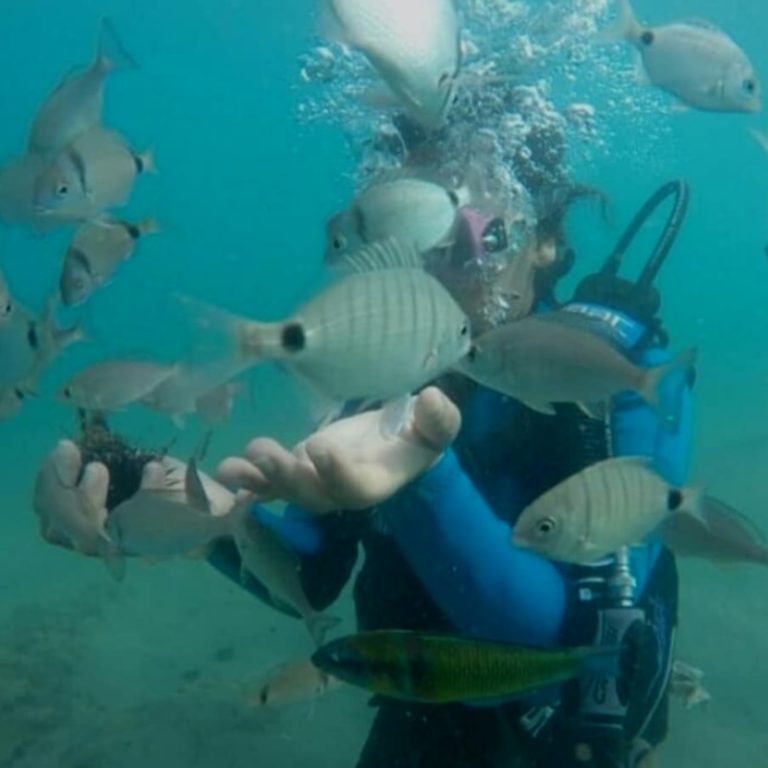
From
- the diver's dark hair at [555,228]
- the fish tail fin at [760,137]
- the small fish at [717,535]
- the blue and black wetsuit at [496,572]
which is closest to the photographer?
the small fish at [717,535]

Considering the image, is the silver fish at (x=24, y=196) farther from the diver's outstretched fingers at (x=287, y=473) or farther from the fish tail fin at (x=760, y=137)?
the fish tail fin at (x=760, y=137)

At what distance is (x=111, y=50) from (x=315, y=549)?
2.28 meters

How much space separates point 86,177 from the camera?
363cm

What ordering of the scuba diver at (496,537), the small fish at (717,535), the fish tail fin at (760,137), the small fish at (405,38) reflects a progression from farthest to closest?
the fish tail fin at (760,137) → the small fish at (717,535) → the scuba diver at (496,537) → the small fish at (405,38)

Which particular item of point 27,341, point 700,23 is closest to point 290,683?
point 27,341

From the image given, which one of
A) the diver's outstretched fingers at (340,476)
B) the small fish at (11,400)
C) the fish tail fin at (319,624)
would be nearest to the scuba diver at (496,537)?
the diver's outstretched fingers at (340,476)

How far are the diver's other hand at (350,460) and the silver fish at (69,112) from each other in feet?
6.46

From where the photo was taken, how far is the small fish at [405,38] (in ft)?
6.93

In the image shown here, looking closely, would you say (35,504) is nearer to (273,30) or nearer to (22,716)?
(22,716)

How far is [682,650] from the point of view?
27.0 ft

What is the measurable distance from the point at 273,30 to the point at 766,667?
65.5 meters

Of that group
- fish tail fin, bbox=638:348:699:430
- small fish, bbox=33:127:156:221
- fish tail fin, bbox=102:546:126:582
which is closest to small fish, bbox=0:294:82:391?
small fish, bbox=33:127:156:221

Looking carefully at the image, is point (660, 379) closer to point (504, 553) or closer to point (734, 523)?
point (734, 523)

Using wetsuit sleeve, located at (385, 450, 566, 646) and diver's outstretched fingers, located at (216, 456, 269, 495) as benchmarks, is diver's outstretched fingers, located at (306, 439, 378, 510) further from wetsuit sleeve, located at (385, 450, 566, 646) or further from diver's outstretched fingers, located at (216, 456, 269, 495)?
wetsuit sleeve, located at (385, 450, 566, 646)
